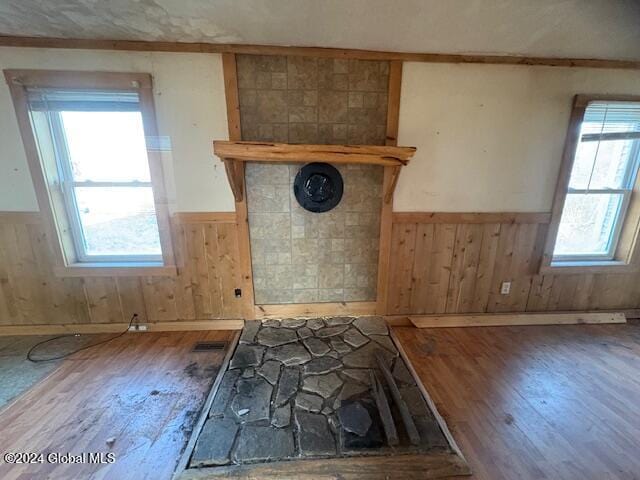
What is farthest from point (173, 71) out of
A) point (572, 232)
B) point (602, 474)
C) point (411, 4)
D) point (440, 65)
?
point (572, 232)

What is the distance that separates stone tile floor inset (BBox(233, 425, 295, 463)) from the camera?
1.41m

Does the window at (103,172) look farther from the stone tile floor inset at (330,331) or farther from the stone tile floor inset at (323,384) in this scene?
the stone tile floor inset at (323,384)

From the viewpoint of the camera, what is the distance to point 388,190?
2.33 m

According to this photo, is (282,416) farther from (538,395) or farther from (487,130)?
(487,130)

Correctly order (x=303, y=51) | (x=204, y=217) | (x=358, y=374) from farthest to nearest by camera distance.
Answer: (x=204, y=217)
(x=303, y=51)
(x=358, y=374)

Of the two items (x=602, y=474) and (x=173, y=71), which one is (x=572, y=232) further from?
(x=173, y=71)

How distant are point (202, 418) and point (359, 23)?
2673 millimetres

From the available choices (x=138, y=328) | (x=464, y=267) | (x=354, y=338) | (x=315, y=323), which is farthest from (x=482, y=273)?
(x=138, y=328)

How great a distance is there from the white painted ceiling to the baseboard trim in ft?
7.45

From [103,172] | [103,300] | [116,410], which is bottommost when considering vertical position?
[116,410]

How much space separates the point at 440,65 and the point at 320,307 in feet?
7.44

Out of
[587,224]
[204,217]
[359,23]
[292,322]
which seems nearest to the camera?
[359,23]

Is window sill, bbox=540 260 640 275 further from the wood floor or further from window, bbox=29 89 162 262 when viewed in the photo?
window, bbox=29 89 162 262

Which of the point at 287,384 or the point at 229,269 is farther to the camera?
the point at 229,269
